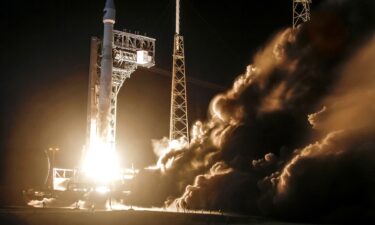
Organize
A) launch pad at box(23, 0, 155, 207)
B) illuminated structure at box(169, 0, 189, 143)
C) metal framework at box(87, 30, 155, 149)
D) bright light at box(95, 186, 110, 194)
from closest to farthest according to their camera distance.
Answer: bright light at box(95, 186, 110, 194)
launch pad at box(23, 0, 155, 207)
metal framework at box(87, 30, 155, 149)
illuminated structure at box(169, 0, 189, 143)

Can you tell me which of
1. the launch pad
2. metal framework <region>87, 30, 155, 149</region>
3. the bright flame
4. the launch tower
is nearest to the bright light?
the launch pad

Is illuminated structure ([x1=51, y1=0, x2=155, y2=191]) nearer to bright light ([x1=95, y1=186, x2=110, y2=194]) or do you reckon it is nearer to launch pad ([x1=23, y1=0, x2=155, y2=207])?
launch pad ([x1=23, y1=0, x2=155, y2=207])

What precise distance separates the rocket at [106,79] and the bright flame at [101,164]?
52.9 inches

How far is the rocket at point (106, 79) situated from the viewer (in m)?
64.9

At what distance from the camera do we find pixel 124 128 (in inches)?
3462

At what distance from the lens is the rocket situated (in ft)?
213

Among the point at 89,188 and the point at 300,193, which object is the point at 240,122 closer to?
the point at 300,193

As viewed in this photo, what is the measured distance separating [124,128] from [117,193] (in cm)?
2462

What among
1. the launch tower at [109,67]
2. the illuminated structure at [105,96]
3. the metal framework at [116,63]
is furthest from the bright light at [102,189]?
the metal framework at [116,63]

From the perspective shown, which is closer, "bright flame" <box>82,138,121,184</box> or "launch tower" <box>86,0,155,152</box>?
"bright flame" <box>82,138,121,184</box>

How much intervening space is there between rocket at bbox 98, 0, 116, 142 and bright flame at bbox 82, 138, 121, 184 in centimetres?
134

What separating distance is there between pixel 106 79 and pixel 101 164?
11.3 m

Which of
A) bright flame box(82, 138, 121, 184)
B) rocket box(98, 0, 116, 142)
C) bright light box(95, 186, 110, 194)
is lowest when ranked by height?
bright light box(95, 186, 110, 194)

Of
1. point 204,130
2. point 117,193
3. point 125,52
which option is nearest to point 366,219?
point 204,130
